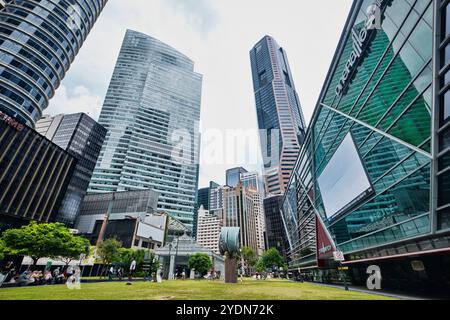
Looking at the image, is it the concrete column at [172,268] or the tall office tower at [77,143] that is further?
the tall office tower at [77,143]

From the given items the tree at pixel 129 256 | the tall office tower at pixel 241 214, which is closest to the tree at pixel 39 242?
the tree at pixel 129 256

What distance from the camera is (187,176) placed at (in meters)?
137

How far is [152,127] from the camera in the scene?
441 feet

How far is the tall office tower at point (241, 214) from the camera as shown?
162 metres

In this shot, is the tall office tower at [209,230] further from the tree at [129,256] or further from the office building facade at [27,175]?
the tree at [129,256]

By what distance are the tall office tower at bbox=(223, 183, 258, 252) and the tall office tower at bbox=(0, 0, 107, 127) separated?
5260 inches

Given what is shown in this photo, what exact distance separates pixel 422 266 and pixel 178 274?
48576 millimetres

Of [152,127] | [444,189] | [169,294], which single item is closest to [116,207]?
[152,127]

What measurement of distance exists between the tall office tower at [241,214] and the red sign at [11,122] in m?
133

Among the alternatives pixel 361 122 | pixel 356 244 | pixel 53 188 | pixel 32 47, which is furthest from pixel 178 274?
pixel 32 47

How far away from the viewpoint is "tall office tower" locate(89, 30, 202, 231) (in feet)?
384

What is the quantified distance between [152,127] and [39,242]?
111 meters

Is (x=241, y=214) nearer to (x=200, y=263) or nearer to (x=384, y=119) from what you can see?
(x=200, y=263)

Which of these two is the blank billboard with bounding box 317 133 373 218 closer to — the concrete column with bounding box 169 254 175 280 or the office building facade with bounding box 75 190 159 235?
the concrete column with bounding box 169 254 175 280
